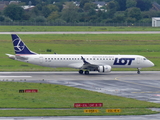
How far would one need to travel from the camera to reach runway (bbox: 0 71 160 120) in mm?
43938

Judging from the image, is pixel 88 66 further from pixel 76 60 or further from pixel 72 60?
pixel 72 60

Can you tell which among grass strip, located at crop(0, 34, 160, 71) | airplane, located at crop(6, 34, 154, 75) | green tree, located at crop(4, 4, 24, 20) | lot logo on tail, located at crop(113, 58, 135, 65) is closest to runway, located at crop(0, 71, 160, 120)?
airplane, located at crop(6, 34, 154, 75)

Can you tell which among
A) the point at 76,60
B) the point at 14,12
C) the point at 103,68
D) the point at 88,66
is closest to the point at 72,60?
the point at 76,60

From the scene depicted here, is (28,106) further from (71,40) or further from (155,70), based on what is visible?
(71,40)

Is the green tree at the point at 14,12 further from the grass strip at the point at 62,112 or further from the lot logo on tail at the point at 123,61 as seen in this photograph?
the grass strip at the point at 62,112

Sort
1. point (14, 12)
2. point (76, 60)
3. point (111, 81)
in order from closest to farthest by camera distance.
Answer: point (111, 81) < point (76, 60) < point (14, 12)

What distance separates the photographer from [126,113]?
3325 cm

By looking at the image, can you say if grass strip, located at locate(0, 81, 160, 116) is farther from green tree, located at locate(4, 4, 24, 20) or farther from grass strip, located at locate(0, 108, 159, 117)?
green tree, located at locate(4, 4, 24, 20)

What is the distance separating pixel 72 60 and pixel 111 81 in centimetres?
888

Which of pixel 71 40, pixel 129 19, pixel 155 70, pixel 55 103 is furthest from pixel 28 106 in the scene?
pixel 129 19

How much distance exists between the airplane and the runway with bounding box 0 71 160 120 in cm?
117

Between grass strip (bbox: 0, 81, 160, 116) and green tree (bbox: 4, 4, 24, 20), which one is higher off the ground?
green tree (bbox: 4, 4, 24, 20)

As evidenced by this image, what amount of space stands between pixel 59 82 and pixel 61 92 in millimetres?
7545

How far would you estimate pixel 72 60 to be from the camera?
59.6 meters
